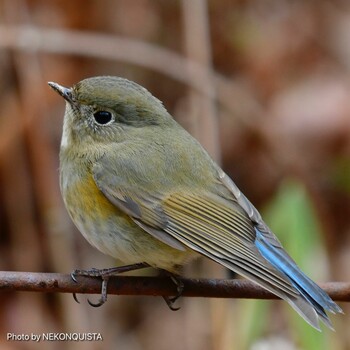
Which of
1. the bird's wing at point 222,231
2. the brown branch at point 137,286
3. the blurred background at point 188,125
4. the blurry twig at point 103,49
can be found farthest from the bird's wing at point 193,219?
the blurry twig at point 103,49

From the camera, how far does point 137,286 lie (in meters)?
2.49

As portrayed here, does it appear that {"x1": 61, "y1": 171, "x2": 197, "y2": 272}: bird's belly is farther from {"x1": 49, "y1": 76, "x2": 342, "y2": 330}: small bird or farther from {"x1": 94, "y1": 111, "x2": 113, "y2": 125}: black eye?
{"x1": 94, "y1": 111, "x2": 113, "y2": 125}: black eye

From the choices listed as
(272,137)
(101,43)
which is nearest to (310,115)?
(272,137)

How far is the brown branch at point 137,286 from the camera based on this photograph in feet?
7.36

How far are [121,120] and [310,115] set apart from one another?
10.2 feet

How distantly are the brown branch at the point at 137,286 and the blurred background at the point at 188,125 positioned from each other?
1245 millimetres

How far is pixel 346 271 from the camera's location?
5.41m

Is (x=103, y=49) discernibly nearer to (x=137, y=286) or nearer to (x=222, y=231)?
(x=222, y=231)

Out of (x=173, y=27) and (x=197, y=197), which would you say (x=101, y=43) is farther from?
(x=197, y=197)

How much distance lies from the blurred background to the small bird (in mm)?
799

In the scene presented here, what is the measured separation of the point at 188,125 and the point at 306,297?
111 inches

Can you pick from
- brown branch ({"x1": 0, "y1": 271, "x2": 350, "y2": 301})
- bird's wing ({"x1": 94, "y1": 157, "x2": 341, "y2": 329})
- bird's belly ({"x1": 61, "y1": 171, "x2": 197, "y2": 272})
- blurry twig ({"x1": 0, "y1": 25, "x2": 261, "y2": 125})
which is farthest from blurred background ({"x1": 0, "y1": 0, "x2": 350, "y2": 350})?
brown branch ({"x1": 0, "y1": 271, "x2": 350, "y2": 301})

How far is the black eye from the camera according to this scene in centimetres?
317

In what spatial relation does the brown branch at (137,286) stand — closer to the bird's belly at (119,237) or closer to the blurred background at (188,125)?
the bird's belly at (119,237)
